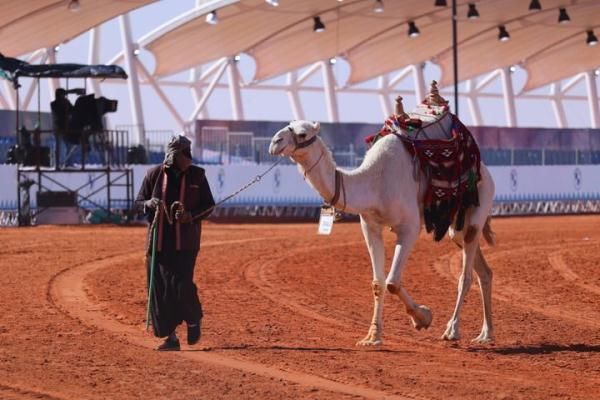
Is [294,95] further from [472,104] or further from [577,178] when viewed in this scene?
[577,178]

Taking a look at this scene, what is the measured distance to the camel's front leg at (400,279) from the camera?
13.6 metres

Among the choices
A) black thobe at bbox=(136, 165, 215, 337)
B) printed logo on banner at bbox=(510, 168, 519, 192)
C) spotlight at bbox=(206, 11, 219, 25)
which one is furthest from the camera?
spotlight at bbox=(206, 11, 219, 25)

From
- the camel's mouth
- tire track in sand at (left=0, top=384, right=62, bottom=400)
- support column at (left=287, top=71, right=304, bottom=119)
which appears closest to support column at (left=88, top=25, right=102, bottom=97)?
support column at (left=287, top=71, right=304, bottom=119)

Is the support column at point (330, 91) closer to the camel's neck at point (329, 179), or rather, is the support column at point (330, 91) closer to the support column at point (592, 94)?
the support column at point (592, 94)

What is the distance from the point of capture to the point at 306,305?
17531mm

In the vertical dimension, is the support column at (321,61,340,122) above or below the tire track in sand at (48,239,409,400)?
above

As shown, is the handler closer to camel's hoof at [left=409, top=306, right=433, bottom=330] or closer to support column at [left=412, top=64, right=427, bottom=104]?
camel's hoof at [left=409, top=306, right=433, bottom=330]

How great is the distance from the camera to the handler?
13.2 m

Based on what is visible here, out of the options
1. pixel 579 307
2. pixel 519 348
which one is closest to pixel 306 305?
pixel 579 307

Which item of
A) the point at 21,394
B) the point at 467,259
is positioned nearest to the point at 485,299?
the point at 467,259

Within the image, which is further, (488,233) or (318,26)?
(318,26)

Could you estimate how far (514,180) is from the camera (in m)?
50.2

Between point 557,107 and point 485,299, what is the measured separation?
8014cm

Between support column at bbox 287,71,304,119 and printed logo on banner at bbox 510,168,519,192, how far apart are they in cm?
3340
